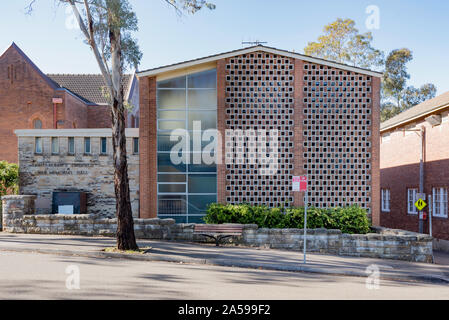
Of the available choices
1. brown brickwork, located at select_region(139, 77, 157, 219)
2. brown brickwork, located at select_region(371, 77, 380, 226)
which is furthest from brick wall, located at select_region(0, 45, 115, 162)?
brown brickwork, located at select_region(371, 77, 380, 226)

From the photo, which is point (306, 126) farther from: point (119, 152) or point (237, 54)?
point (119, 152)

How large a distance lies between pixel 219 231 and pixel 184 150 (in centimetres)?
479

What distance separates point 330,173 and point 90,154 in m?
10.4

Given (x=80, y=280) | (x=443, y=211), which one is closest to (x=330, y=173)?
(x=443, y=211)

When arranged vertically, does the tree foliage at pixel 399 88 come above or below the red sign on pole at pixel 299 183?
above

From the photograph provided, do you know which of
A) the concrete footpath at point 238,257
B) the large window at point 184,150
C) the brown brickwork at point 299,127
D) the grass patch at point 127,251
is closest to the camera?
the concrete footpath at point 238,257

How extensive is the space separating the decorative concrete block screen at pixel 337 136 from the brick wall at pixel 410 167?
4688 mm

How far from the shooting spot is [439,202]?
19.7 m

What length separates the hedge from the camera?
15586mm

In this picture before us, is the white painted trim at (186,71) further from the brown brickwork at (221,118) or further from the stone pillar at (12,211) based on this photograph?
the stone pillar at (12,211)

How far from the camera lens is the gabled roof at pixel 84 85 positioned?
3094 cm

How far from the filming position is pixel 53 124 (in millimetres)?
26312

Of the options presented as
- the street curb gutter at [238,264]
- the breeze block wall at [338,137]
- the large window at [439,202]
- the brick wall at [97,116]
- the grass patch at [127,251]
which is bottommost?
the street curb gutter at [238,264]

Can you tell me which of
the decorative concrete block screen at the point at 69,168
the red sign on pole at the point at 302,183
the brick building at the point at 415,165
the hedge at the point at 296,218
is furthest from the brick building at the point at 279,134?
the red sign on pole at the point at 302,183
